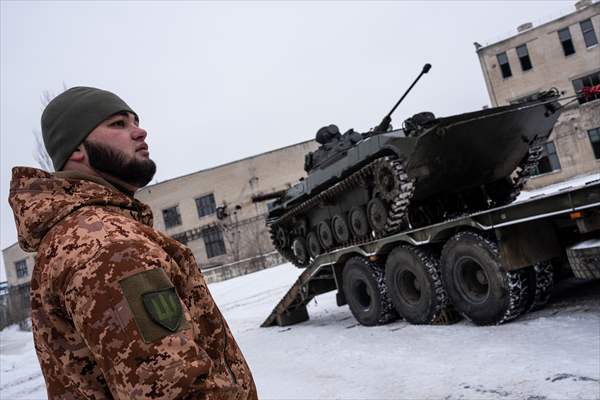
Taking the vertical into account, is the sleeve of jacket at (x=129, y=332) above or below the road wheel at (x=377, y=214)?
below

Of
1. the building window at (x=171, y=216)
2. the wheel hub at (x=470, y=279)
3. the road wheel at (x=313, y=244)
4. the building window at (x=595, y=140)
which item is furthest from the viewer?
the building window at (x=171, y=216)

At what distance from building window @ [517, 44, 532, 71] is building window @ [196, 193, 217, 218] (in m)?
22.4

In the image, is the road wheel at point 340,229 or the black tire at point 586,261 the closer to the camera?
the black tire at point 586,261

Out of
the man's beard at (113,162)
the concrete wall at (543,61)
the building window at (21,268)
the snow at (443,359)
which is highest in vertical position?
the concrete wall at (543,61)

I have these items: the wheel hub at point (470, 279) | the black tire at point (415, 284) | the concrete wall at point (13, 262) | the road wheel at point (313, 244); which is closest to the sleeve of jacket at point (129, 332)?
the wheel hub at point (470, 279)

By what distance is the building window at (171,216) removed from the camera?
125 ft

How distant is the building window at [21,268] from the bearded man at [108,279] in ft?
171

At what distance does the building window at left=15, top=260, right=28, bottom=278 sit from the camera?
47.5m

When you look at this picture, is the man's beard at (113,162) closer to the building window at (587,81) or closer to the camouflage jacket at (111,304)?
the camouflage jacket at (111,304)

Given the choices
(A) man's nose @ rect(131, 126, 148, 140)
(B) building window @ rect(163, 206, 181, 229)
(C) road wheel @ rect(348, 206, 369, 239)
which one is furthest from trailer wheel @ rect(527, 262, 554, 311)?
(B) building window @ rect(163, 206, 181, 229)

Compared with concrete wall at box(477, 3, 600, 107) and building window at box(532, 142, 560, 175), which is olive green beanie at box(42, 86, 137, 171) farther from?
concrete wall at box(477, 3, 600, 107)

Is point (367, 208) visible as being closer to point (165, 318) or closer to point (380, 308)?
point (380, 308)

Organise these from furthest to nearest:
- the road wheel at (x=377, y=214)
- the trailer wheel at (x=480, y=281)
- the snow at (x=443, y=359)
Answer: the road wheel at (x=377, y=214)
the trailer wheel at (x=480, y=281)
the snow at (x=443, y=359)

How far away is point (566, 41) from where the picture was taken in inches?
1211
